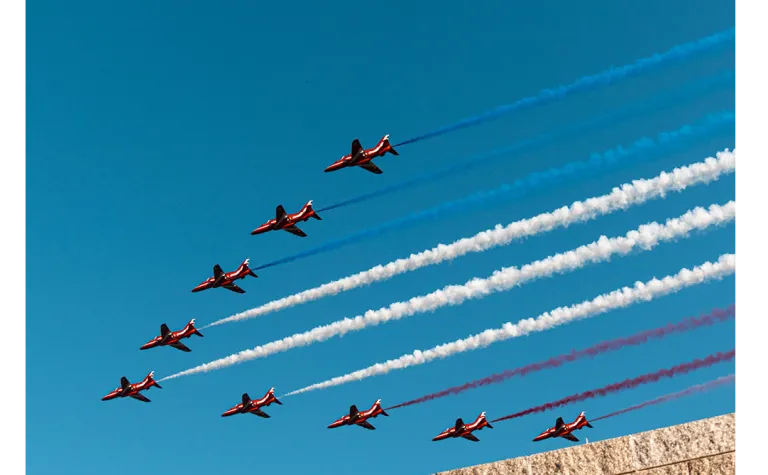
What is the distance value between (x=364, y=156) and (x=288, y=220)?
10933 millimetres

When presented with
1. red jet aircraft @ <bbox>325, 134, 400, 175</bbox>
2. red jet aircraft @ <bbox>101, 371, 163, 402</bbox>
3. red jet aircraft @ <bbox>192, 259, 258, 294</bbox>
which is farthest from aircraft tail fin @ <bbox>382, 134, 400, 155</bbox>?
red jet aircraft @ <bbox>101, 371, 163, 402</bbox>

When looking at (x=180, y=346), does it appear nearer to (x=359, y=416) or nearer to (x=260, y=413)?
(x=260, y=413)

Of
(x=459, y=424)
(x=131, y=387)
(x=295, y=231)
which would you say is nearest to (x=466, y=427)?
(x=459, y=424)

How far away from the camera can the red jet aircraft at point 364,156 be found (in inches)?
2370

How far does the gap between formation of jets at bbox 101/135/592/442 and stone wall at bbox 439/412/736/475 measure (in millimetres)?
30839

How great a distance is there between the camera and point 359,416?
69250mm

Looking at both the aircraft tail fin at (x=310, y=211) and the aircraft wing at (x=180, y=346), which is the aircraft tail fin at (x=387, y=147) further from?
the aircraft wing at (x=180, y=346)

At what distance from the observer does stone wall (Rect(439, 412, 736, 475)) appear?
90.7ft

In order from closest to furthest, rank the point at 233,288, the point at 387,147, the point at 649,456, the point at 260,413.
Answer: the point at 649,456
the point at 387,147
the point at 233,288
the point at 260,413

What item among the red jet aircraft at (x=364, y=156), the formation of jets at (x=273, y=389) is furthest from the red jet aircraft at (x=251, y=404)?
the red jet aircraft at (x=364, y=156)
